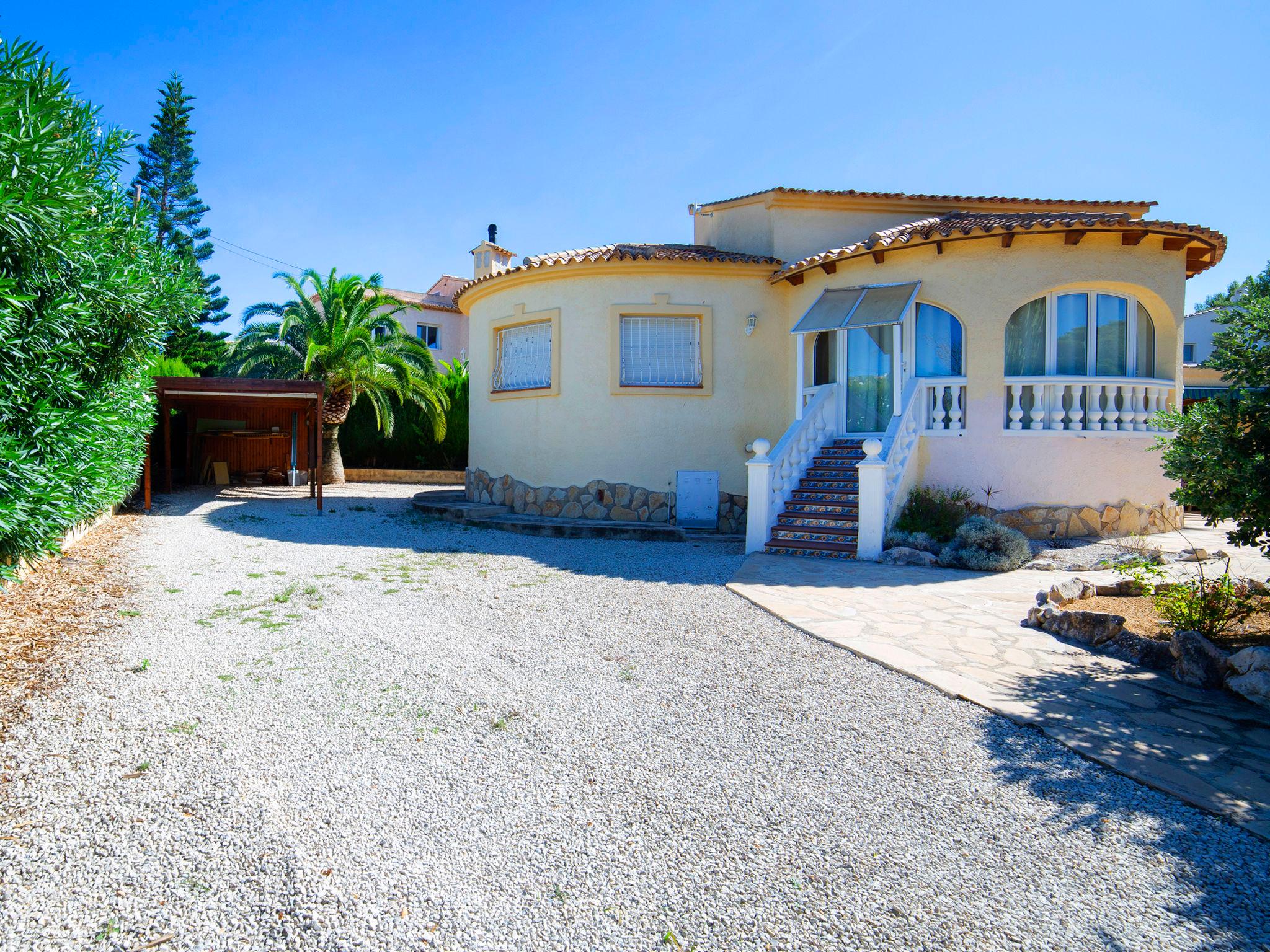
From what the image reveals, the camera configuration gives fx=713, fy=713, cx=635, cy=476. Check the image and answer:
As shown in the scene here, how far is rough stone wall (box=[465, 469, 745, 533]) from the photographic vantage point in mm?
11914

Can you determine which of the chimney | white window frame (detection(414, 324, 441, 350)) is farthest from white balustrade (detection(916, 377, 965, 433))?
white window frame (detection(414, 324, 441, 350))

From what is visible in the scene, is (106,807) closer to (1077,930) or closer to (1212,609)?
(1077,930)

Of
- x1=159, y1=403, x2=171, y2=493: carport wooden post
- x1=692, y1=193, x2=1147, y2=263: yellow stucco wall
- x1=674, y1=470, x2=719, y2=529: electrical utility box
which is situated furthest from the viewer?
x1=159, y1=403, x2=171, y2=493: carport wooden post

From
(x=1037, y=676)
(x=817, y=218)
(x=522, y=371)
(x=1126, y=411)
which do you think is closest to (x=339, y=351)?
(x=522, y=371)

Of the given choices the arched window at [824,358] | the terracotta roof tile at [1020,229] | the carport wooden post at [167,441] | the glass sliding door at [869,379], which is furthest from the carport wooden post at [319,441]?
→ the glass sliding door at [869,379]

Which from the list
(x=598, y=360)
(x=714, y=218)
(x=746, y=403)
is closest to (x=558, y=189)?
(x=714, y=218)

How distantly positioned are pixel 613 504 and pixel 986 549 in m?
5.78

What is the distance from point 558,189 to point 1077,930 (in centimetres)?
1532

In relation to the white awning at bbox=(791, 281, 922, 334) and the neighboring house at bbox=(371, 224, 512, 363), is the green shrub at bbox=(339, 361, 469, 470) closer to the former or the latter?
the neighboring house at bbox=(371, 224, 512, 363)

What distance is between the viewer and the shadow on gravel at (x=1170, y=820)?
235 centimetres

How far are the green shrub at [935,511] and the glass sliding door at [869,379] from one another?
155 cm

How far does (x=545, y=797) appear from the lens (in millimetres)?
3066

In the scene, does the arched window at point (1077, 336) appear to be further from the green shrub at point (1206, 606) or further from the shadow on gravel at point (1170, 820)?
the shadow on gravel at point (1170, 820)

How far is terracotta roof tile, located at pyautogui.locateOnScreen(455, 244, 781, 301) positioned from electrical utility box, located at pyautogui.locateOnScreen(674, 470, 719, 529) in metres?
3.51
